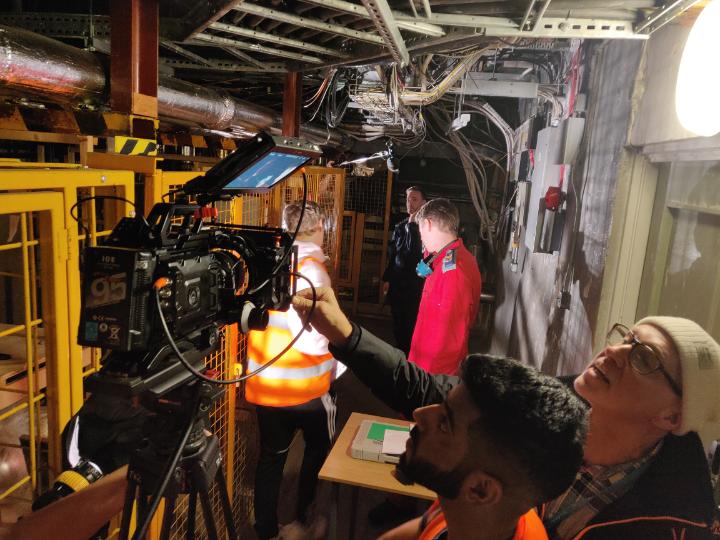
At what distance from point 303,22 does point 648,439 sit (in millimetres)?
2191

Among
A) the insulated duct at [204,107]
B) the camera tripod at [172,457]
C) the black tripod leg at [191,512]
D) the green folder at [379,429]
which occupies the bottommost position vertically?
the green folder at [379,429]

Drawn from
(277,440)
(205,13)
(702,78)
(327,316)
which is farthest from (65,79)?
(702,78)

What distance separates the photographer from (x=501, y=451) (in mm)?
1057

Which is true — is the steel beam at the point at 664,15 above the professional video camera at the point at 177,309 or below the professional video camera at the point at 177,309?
above

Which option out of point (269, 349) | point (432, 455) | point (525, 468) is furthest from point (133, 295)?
point (269, 349)

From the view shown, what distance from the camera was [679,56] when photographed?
5.75 feet

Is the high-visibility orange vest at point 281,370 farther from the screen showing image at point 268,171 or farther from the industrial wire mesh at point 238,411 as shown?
the screen showing image at point 268,171

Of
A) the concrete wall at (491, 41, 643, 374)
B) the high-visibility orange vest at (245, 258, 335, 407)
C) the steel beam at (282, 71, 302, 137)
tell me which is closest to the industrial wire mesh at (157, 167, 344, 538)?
the high-visibility orange vest at (245, 258, 335, 407)

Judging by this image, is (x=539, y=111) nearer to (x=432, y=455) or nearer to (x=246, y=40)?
(x=246, y=40)

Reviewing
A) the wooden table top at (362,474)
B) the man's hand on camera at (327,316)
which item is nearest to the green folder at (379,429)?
the wooden table top at (362,474)

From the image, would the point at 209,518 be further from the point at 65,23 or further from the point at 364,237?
the point at 364,237

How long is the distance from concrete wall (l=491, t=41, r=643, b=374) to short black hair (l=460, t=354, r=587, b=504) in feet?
4.50

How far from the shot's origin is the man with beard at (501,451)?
105cm

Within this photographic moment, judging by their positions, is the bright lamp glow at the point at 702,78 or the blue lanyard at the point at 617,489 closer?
the blue lanyard at the point at 617,489
